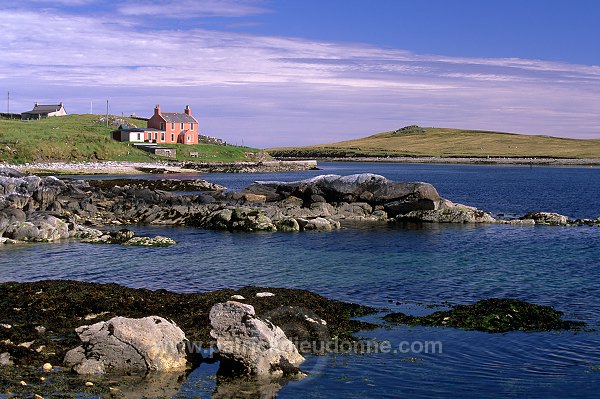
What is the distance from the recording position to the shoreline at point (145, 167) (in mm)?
114062

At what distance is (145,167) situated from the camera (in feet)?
414

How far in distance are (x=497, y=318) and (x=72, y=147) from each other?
124 metres

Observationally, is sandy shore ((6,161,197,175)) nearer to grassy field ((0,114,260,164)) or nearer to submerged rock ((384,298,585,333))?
grassy field ((0,114,260,164))

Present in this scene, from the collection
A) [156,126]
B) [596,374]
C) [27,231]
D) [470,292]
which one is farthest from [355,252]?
[156,126]

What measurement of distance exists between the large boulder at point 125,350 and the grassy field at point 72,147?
358 feet

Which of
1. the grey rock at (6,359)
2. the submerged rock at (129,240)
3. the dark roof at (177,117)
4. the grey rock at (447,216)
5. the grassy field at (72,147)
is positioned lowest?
the submerged rock at (129,240)

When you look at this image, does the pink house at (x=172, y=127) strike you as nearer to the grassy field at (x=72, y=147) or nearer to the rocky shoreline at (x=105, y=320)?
the grassy field at (x=72, y=147)

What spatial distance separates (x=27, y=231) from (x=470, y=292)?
999 inches

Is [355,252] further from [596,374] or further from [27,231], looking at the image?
[596,374]

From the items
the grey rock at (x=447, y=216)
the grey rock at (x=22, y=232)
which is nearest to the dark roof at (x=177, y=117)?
the grey rock at (x=447, y=216)

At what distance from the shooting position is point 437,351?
62.2 ft

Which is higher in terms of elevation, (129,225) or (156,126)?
(156,126)

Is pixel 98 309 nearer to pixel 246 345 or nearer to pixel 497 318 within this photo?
pixel 246 345

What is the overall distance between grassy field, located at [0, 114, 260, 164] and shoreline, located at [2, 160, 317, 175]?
4152mm
